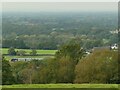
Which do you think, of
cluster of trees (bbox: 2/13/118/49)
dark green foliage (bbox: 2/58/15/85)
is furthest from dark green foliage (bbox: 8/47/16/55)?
dark green foliage (bbox: 2/58/15/85)

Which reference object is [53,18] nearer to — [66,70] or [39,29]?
[39,29]

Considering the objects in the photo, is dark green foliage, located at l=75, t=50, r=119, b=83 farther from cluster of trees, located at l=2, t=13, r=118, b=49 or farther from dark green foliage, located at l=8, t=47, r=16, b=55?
dark green foliage, located at l=8, t=47, r=16, b=55

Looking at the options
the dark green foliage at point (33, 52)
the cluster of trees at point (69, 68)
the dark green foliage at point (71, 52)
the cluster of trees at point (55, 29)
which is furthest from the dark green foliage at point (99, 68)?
the dark green foliage at point (33, 52)

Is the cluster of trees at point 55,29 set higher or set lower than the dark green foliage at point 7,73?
higher

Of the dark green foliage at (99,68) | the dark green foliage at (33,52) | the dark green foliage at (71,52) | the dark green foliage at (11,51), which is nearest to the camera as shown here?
the dark green foliage at (99,68)

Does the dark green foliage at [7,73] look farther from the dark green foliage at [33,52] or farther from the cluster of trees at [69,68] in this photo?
the dark green foliage at [33,52]

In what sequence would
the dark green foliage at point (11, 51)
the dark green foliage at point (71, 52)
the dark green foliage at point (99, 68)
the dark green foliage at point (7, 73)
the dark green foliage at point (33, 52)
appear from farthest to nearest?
the dark green foliage at point (33, 52) → the dark green foliage at point (71, 52) → the dark green foliage at point (11, 51) → the dark green foliage at point (99, 68) → the dark green foliage at point (7, 73)

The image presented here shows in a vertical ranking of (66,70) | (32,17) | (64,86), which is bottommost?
(66,70)

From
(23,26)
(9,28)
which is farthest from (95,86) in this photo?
(23,26)
